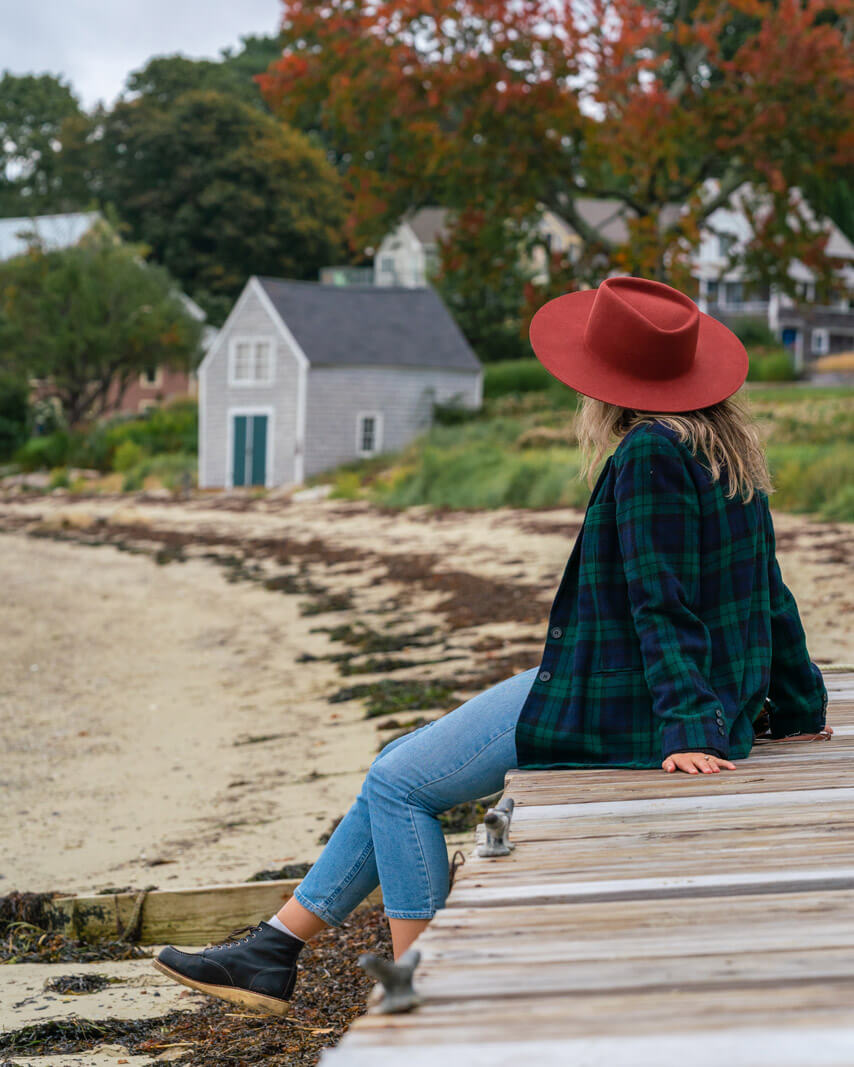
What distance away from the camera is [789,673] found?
133 inches

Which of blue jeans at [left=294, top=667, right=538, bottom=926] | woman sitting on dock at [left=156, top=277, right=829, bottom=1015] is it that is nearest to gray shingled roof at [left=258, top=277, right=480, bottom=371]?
woman sitting on dock at [left=156, top=277, right=829, bottom=1015]

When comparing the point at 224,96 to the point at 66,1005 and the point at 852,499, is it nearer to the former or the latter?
the point at 852,499

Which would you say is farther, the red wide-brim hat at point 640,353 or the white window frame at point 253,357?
the white window frame at point 253,357

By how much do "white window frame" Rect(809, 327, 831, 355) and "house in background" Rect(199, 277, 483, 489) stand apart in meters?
26.4

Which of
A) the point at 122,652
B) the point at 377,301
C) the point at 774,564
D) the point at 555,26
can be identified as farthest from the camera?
the point at 377,301

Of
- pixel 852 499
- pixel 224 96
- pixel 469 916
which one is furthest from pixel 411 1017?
pixel 224 96

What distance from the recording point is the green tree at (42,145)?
6481 cm

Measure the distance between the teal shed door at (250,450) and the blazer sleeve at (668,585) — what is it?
30651mm

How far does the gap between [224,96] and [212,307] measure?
1166cm

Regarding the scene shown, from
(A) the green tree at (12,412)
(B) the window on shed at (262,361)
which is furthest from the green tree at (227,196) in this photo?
(B) the window on shed at (262,361)

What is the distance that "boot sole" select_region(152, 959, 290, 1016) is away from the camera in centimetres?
311

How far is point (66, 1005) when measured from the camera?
3.61 m

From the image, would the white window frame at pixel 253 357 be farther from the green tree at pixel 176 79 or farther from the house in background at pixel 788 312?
the green tree at pixel 176 79

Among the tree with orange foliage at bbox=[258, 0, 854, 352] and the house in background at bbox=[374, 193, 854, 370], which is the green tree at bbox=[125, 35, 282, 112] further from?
the tree with orange foliage at bbox=[258, 0, 854, 352]
